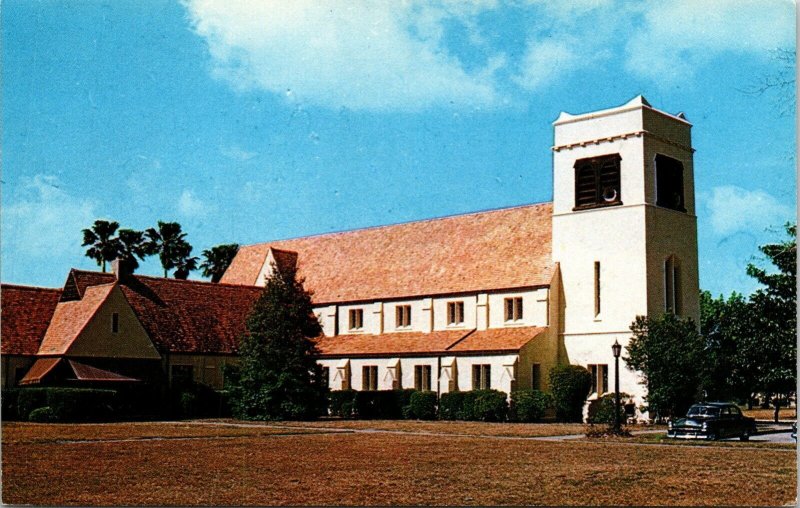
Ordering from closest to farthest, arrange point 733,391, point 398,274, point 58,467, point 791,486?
point 791,486 < point 58,467 < point 733,391 < point 398,274

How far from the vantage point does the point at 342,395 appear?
55.9 meters

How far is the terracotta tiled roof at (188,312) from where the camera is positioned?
56.2 m

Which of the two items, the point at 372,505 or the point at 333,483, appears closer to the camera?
the point at 372,505

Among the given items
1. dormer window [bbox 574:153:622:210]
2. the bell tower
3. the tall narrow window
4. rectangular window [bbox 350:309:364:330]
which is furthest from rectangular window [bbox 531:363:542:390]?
rectangular window [bbox 350:309:364:330]

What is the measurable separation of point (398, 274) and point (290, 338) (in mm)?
12815

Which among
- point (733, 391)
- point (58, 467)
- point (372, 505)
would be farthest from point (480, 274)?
point (372, 505)

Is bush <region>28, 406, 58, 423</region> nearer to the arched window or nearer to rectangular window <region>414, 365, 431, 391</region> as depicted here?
rectangular window <region>414, 365, 431, 391</region>

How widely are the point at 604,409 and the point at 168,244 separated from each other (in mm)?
43644

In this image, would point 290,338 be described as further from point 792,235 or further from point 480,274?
point 792,235

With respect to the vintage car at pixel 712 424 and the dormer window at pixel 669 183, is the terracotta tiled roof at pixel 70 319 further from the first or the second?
the vintage car at pixel 712 424

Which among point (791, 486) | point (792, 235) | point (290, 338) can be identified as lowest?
point (791, 486)

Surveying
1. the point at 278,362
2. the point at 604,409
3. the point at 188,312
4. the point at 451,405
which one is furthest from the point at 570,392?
the point at 188,312

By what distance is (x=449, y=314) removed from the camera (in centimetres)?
5741

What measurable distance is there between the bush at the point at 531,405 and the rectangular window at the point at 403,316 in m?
11.2
